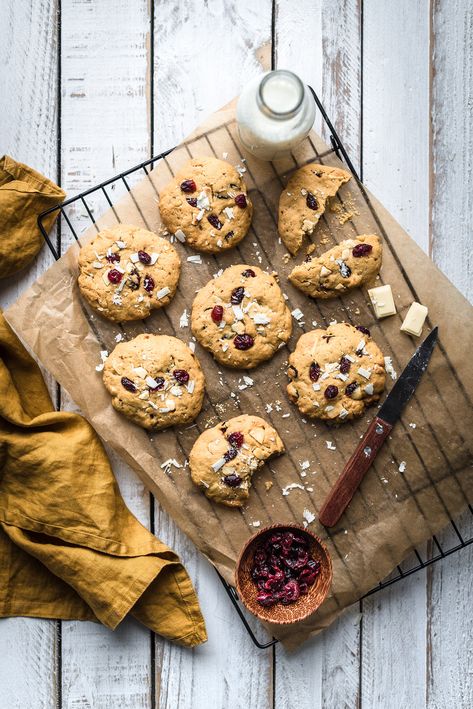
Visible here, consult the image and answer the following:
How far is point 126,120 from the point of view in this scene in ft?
8.92

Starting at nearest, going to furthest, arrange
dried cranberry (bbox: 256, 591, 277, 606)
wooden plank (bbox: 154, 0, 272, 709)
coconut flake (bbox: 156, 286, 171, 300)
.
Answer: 1. dried cranberry (bbox: 256, 591, 277, 606)
2. coconut flake (bbox: 156, 286, 171, 300)
3. wooden plank (bbox: 154, 0, 272, 709)

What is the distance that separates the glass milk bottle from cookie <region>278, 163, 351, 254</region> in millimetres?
128

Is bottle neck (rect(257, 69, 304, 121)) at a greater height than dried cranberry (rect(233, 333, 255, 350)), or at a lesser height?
greater

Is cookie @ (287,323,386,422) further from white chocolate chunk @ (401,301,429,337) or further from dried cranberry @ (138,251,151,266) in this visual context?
dried cranberry @ (138,251,151,266)

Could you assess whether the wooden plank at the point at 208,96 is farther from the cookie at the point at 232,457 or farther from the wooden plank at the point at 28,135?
the wooden plank at the point at 28,135

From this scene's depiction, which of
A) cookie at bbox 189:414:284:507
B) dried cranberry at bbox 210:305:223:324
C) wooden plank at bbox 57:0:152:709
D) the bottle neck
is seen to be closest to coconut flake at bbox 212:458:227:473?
cookie at bbox 189:414:284:507

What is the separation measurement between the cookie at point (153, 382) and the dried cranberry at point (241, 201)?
536 millimetres

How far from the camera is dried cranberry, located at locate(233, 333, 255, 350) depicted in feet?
8.32

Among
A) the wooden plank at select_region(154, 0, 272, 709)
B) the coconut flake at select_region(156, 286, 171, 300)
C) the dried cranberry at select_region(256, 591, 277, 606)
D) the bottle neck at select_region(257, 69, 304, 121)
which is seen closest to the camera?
the bottle neck at select_region(257, 69, 304, 121)

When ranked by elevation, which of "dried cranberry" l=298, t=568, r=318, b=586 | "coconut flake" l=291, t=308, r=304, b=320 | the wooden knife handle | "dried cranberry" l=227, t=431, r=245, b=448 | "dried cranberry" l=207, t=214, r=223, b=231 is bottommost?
"dried cranberry" l=298, t=568, r=318, b=586

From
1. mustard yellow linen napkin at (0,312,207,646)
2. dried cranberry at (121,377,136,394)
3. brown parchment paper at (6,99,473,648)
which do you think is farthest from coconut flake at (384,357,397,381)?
mustard yellow linen napkin at (0,312,207,646)

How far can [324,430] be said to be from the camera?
2607mm

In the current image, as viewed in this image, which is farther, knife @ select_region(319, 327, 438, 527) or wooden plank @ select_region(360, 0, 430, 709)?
wooden plank @ select_region(360, 0, 430, 709)

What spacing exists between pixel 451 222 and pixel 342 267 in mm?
525
